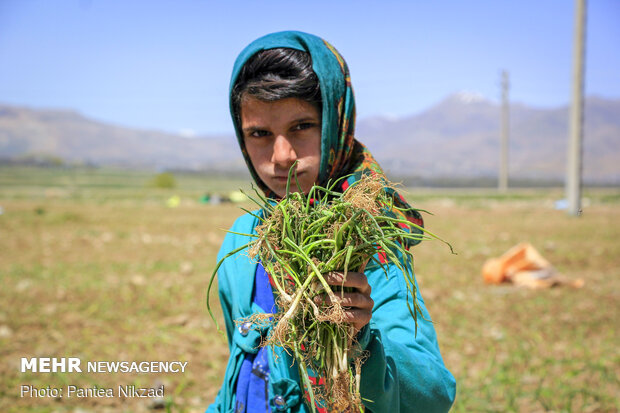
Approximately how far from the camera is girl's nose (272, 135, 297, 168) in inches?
54.1

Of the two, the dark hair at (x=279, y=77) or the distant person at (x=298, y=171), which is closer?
the distant person at (x=298, y=171)

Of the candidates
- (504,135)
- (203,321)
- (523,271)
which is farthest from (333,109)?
(504,135)

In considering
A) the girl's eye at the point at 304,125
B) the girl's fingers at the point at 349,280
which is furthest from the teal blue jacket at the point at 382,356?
the girl's eye at the point at 304,125

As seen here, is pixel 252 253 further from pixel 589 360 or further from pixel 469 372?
pixel 589 360

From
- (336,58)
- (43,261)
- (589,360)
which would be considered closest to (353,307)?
(336,58)

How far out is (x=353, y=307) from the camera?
3.52ft

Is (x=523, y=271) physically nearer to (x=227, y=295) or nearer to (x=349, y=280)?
(x=227, y=295)

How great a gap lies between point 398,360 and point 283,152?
63 cm

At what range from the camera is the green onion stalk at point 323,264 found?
108 cm

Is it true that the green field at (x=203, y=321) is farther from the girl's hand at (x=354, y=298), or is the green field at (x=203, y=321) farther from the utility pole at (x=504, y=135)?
the utility pole at (x=504, y=135)

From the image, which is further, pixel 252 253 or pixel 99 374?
pixel 99 374

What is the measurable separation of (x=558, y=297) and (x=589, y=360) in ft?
7.09

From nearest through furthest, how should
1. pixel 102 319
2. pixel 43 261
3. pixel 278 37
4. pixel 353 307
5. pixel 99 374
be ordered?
pixel 353 307
pixel 278 37
pixel 99 374
pixel 102 319
pixel 43 261

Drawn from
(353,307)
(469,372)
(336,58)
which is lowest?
(469,372)
